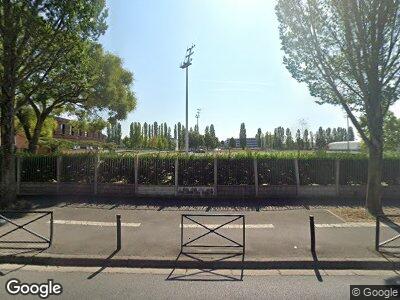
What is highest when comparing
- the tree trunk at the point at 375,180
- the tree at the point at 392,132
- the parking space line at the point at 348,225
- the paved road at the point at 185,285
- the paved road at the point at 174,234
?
the tree at the point at 392,132

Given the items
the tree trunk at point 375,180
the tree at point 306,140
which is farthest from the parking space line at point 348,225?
the tree at point 306,140

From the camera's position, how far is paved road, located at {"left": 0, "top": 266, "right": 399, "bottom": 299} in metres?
5.36

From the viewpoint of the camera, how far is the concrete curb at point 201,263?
22.0 feet

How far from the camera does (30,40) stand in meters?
12.2

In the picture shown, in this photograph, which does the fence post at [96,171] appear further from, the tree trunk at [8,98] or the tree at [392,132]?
the tree at [392,132]

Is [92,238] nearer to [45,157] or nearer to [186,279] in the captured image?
[186,279]

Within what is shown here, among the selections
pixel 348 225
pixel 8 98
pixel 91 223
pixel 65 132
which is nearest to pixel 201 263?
pixel 91 223

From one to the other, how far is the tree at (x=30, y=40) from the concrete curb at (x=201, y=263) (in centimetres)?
656

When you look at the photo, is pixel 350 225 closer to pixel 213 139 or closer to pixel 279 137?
pixel 213 139

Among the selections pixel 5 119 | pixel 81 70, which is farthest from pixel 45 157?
pixel 81 70

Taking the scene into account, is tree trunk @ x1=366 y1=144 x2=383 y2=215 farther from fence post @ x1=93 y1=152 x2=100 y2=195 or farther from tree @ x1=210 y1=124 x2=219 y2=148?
tree @ x1=210 y1=124 x2=219 y2=148

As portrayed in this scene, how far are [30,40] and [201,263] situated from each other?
A: 411 inches

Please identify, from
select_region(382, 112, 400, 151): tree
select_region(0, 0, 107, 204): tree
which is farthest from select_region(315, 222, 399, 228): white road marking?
select_region(382, 112, 400, 151): tree

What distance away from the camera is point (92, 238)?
8383mm
